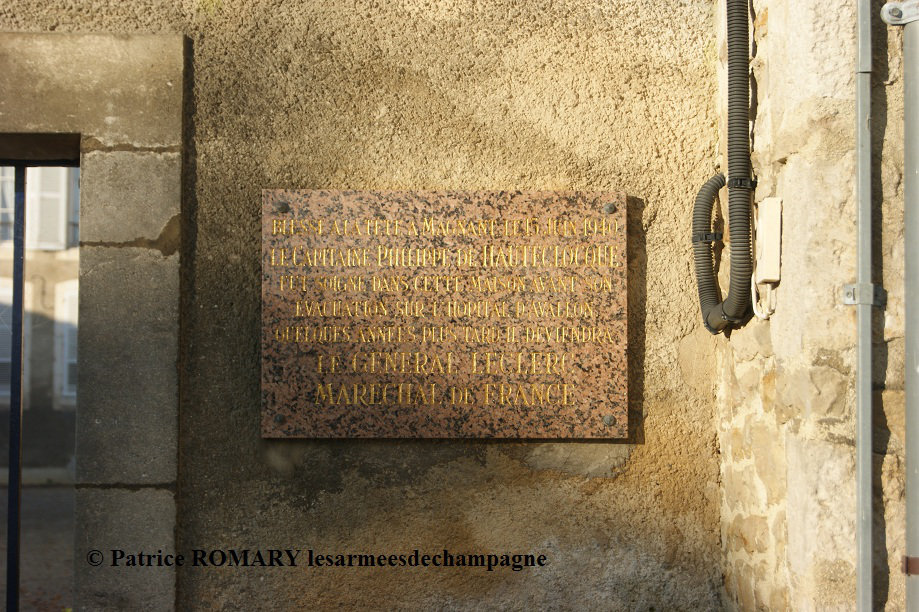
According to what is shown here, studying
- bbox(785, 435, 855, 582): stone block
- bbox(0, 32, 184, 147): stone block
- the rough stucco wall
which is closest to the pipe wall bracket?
the rough stucco wall

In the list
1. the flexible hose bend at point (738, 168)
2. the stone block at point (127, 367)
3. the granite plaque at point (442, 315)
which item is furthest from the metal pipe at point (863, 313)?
the stone block at point (127, 367)

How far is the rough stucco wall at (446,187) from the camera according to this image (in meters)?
2.48

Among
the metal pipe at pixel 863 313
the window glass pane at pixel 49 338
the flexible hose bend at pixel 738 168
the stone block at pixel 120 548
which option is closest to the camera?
the metal pipe at pixel 863 313

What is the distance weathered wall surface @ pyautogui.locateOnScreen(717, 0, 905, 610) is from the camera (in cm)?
199

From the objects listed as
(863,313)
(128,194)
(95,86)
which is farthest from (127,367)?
(863,313)

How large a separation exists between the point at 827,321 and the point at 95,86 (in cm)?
252

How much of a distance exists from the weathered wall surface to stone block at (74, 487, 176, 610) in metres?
2.00

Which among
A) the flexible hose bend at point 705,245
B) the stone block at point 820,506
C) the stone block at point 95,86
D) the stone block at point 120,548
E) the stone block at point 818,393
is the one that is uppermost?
the stone block at point 95,86

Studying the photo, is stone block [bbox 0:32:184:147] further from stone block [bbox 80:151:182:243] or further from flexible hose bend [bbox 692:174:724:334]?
flexible hose bend [bbox 692:174:724:334]

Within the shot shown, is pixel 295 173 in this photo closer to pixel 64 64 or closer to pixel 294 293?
pixel 294 293

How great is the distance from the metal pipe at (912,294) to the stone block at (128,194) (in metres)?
2.31

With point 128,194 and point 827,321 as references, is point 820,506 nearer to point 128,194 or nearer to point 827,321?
point 827,321

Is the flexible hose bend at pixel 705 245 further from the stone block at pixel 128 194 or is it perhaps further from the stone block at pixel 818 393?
the stone block at pixel 128 194

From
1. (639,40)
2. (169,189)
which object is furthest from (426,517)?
(639,40)
